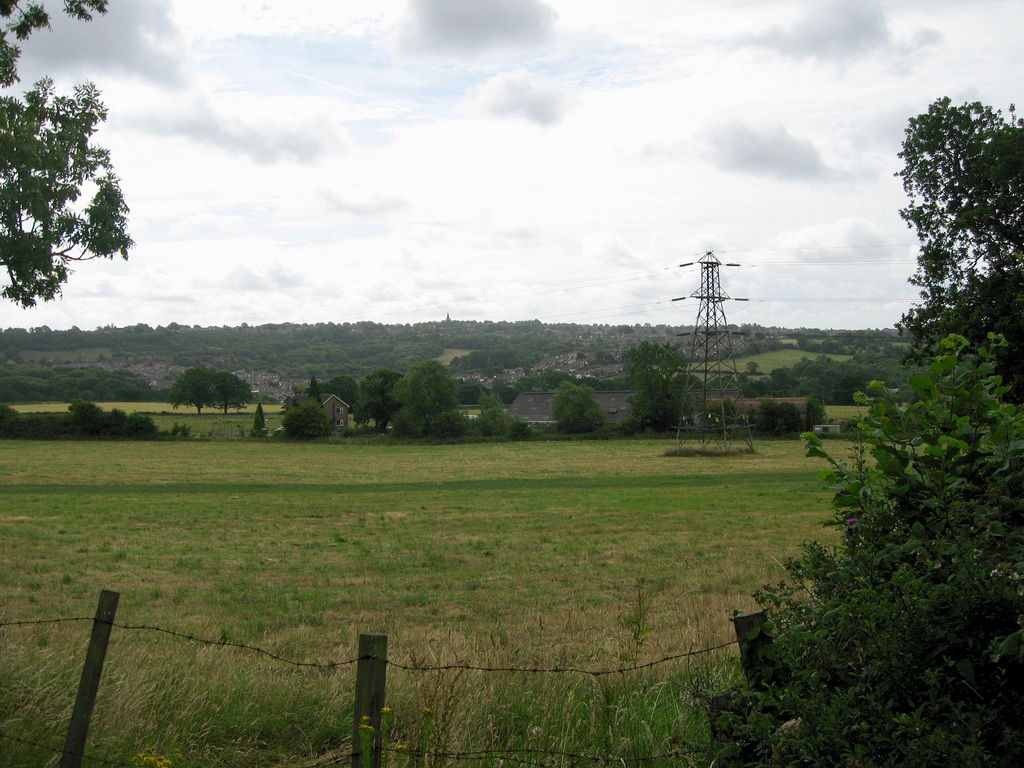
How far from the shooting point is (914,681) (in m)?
2.92

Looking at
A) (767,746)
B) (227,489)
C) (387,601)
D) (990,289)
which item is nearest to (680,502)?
(990,289)

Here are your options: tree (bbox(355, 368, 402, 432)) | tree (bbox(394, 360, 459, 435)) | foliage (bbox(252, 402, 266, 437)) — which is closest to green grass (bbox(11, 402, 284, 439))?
foliage (bbox(252, 402, 266, 437))

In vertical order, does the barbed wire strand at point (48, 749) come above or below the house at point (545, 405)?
above

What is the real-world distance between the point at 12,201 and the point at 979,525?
13383mm

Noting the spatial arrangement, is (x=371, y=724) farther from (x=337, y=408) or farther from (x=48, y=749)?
(x=337, y=408)

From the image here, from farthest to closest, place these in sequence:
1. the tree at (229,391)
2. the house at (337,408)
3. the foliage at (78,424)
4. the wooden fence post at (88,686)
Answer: the tree at (229,391) < the house at (337,408) < the foliage at (78,424) < the wooden fence post at (88,686)

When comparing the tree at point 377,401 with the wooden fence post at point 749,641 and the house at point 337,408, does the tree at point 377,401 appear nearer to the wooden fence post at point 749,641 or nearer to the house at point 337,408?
the house at point 337,408

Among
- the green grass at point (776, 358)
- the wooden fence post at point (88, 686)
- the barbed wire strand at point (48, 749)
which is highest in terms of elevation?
the green grass at point (776, 358)

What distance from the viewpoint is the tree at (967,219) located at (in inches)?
814

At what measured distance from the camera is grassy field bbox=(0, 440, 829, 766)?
4750 millimetres

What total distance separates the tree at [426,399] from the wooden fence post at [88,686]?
79.9 m

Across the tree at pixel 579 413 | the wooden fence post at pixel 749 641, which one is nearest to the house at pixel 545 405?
the tree at pixel 579 413

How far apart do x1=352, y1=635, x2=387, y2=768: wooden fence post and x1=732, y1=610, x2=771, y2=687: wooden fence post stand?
171 centimetres

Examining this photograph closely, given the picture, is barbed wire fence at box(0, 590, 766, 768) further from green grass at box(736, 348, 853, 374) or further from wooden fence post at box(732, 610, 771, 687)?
green grass at box(736, 348, 853, 374)
